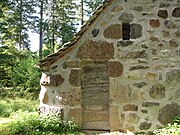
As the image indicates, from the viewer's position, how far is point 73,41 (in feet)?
20.5

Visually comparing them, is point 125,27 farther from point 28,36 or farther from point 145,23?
point 28,36

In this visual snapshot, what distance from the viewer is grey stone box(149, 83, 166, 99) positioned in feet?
19.1

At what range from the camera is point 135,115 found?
591 centimetres

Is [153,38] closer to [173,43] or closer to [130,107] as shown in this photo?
[173,43]

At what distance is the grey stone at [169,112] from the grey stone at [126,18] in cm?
211

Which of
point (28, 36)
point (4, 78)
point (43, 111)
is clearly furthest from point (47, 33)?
point (43, 111)

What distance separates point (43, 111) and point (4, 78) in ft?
34.4

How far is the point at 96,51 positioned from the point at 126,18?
1029 millimetres

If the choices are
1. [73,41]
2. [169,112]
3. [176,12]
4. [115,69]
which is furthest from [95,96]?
[176,12]

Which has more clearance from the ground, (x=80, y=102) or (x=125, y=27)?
(x=125, y=27)

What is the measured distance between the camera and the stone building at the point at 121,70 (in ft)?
19.2

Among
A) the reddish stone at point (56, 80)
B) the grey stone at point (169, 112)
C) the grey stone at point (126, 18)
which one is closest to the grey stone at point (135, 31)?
the grey stone at point (126, 18)

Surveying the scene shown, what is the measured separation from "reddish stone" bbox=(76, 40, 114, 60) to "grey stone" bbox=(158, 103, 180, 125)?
5.49 feet

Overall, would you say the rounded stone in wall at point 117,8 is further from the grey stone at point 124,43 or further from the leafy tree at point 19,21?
the leafy tree at point 19,21
